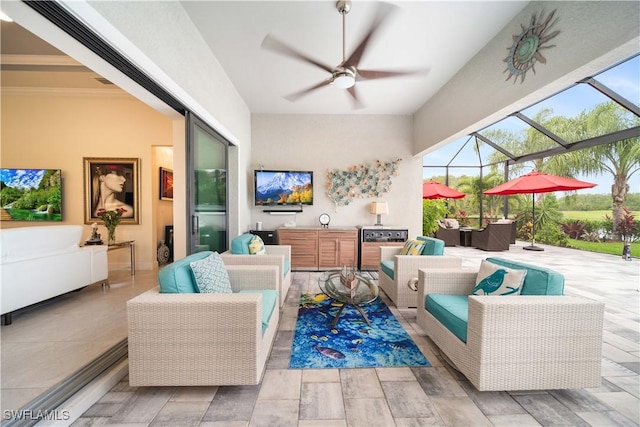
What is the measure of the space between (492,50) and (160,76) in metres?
3.42

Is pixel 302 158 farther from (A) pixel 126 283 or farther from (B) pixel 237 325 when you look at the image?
(B) pixel 237 325

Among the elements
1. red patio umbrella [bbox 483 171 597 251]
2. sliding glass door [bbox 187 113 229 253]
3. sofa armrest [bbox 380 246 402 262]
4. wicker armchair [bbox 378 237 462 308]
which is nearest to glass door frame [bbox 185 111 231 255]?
sliding glass door [bbox 187 113 229 253]

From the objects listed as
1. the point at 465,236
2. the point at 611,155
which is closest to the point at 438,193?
the point at 465,236

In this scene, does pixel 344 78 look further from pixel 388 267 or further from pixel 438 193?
pixel 438 193

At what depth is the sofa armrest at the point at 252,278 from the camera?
241cm

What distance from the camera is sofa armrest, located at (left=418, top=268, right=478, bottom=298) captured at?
2283 millimetres

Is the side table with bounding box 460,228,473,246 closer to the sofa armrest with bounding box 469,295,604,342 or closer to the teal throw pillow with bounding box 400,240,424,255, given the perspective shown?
the teal throw pillow with bounding box 400,240,424,255

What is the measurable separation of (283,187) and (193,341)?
3684 millimetres

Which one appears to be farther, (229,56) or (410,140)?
(410,140)

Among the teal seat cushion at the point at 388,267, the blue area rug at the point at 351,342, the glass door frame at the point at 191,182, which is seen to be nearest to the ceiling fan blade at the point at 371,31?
the glass door frame at the point at 191,182

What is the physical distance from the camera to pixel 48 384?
161 cm

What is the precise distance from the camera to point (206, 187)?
307 cm

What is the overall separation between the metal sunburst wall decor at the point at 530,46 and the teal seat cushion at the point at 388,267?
242 centimetres

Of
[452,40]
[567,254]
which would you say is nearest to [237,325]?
[452,40]
